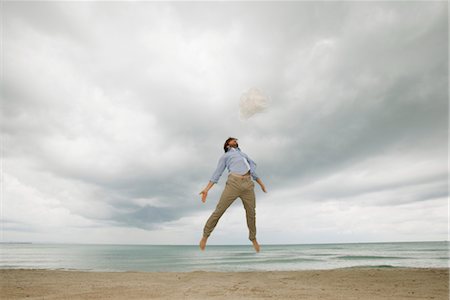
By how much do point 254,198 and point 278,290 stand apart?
5913mm

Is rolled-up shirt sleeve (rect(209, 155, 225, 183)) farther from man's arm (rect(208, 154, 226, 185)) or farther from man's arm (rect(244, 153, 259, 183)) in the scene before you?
man's arm (rect(244, 153, 259, 183))

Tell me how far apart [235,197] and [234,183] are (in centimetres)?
28

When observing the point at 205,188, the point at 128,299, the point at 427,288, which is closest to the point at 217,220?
the point at 205,188

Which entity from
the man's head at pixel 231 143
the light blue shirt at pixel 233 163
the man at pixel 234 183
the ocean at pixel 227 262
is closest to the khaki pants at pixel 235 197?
the man at pixel 234 183

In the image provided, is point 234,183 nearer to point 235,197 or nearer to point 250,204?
point 235,197

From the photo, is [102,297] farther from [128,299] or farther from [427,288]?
[427,288]

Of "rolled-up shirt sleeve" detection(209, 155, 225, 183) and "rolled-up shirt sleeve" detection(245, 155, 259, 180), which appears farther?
"rolled-up shirt sleeve" detection(245, 155, 259, 180)

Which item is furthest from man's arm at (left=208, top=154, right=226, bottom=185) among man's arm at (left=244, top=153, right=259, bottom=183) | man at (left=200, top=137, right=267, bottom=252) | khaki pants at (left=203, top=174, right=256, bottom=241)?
man's arm at (left=244, top=153, right=259, bottom=183)

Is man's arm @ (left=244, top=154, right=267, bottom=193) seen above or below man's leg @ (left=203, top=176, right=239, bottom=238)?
above

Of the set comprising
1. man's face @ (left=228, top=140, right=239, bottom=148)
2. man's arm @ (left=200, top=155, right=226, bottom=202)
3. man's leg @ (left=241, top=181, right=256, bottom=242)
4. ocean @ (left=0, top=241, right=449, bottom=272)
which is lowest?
ocean @ (left=0, top=241, right=449, bottom=272)

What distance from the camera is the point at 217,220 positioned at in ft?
19.4

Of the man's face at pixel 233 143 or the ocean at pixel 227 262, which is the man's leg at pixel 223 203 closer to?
the man's face at pixel 233 143

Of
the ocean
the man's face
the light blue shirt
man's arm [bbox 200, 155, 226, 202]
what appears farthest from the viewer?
the ocean

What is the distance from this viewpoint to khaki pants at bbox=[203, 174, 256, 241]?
5742 mm
